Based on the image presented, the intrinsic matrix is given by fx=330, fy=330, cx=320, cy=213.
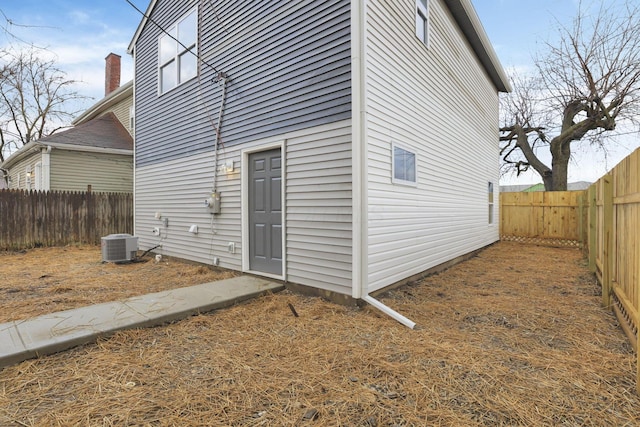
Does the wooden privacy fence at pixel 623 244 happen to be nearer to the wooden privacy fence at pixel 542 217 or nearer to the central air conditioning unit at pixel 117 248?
the wooden privacy fence at pixel 542 217

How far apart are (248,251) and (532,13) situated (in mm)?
12734

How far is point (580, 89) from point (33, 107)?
25.5 metres

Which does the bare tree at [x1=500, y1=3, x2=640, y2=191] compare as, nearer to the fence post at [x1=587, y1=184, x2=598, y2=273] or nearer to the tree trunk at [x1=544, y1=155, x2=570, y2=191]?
the tree trunk at [x1=544, y1=155, x2=570, y2=191]

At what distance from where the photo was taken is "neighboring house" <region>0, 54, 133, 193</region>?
1059 cm

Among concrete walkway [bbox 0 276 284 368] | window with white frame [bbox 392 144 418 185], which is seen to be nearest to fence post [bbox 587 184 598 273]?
window with white frame [bbox 392 144 418 185]

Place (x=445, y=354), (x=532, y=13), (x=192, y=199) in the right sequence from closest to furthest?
(x=445, y=354) < (x=192, y=199) < (x=532, y=13)

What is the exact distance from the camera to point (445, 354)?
270 centimetres

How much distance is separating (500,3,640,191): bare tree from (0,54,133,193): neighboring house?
51.5ft

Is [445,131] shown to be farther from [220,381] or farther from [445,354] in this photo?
[220,381]

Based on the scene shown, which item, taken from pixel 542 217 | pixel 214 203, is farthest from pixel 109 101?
pixel 542 217

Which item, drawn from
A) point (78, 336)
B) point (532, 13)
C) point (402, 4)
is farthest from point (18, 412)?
point (532, 13)

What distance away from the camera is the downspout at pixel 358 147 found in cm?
388

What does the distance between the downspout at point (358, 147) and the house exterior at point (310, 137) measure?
0.02m

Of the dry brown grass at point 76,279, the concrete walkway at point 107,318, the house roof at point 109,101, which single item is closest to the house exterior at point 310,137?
the dry brown grass at point 76,279
